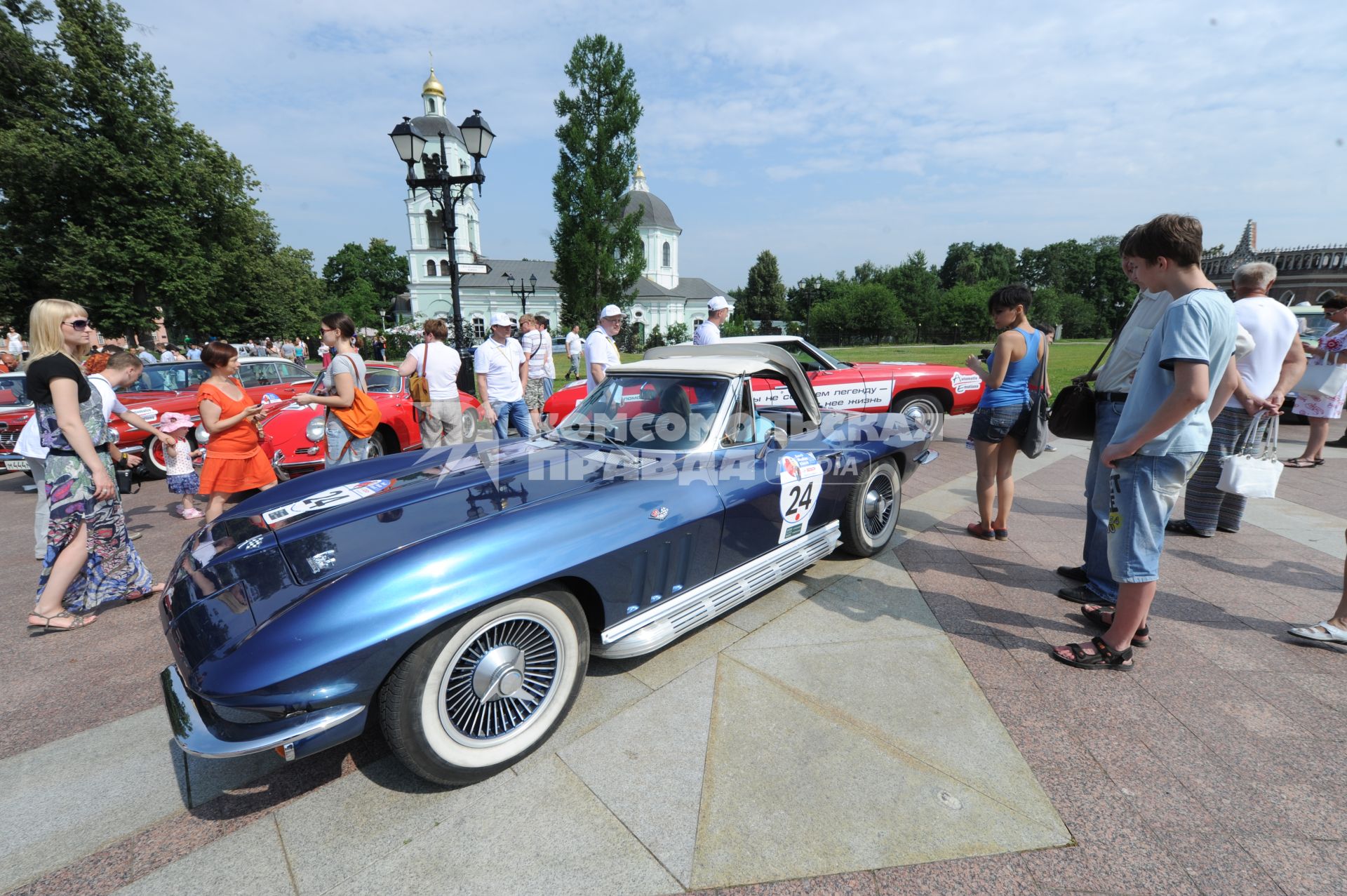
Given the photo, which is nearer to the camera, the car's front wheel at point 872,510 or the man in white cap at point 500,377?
the car's front wheel at point 872,510

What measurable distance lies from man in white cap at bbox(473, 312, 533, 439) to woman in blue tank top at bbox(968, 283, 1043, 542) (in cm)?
464

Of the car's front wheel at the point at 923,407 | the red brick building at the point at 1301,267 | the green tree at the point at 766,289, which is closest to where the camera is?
the car's front wheel at the point at 923,407

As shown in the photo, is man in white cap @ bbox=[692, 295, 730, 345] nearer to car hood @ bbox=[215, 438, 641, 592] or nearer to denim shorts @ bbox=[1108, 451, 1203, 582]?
car hood @ bbox=[215, 438, 641, 592]

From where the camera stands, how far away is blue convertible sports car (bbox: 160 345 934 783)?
175 cm

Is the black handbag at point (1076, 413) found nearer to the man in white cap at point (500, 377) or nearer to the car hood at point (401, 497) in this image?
the car hood at point (401, 497)

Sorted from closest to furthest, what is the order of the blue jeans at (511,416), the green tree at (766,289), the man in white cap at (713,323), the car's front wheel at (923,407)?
the blue jeans at (511,416) → the man in white cap at (713,323) → the car's front wheel at (923,407) → the green tree at (766,289)

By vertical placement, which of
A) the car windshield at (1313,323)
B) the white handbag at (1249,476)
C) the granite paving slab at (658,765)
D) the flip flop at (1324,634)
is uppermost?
the car windshield at (1313,323)

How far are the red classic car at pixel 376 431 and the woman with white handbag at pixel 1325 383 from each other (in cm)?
902

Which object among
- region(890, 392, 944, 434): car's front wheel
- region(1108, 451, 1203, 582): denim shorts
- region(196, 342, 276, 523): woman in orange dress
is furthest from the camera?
region(890, 392, 944, 434): car's front wheel

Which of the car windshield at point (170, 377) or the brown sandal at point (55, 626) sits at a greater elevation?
the car windshield at point (170, 377)

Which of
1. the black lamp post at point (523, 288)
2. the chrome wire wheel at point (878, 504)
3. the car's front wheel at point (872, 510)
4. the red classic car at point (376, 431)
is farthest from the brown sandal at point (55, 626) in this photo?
the black lamp post at point (523, 288)

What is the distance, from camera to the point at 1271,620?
125 inches

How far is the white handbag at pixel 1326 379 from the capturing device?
5902 millimetres

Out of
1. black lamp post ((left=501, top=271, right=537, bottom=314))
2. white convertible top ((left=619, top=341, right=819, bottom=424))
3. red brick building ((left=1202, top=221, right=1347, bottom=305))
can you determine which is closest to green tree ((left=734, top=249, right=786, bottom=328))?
black lamp post ((left=501, top=271, right=537, bottom=314))
